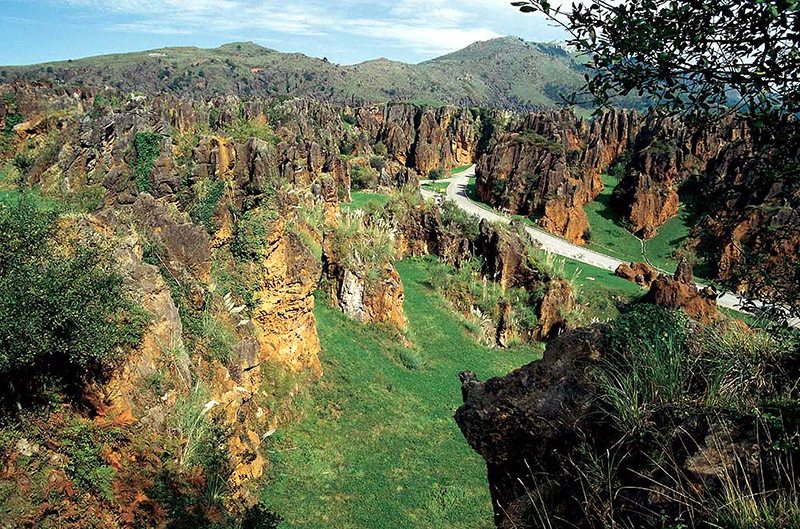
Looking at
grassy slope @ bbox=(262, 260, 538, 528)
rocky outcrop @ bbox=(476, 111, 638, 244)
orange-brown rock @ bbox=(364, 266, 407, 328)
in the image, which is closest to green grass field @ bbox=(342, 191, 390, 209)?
orange-brown rock @ bbox=(364, 266, 407, 328)

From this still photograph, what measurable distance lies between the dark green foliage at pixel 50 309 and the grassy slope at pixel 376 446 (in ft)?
14.2

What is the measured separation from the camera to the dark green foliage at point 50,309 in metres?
5.70

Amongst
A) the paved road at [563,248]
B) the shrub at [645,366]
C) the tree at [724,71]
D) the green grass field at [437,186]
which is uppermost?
the tree at [724,71]

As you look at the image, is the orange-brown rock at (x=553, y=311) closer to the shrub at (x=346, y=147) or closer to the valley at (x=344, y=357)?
the valley at (x=344, y=357)

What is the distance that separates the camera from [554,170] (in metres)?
47.0

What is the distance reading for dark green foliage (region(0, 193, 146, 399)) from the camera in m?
5.70

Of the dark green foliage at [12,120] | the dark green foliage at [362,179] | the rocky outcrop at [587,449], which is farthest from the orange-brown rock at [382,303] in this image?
the dark green foliage at [362,179]

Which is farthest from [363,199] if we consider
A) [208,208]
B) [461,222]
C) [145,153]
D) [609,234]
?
[609,234]

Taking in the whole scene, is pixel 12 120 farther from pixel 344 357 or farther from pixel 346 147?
pixel 346 147

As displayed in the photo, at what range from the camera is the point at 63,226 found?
7773 mm

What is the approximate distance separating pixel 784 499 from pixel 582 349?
7.35 ft

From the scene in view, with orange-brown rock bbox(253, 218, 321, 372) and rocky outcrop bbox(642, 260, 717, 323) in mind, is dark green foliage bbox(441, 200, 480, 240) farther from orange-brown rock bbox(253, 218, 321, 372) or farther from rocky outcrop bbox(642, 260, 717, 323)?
orange-brown rock bbox(253, 218, 321, 372)

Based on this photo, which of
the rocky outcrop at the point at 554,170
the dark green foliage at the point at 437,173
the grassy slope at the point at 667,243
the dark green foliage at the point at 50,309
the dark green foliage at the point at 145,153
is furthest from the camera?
the dark green foliage at the point at 437,173

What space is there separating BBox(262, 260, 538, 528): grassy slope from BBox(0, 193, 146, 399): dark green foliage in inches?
170
